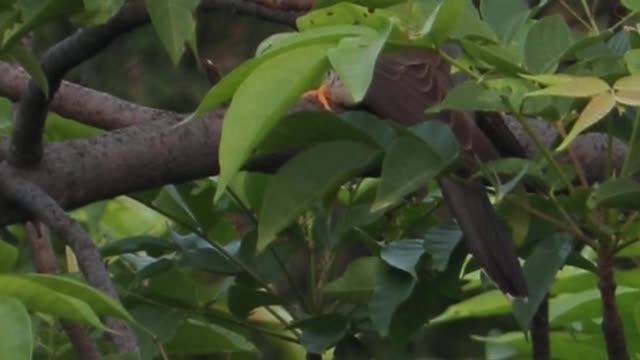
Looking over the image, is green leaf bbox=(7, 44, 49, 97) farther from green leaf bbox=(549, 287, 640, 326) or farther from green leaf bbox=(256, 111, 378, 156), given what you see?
green leaf bbox=(549, 287, 640, 326)

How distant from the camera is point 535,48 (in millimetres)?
1141

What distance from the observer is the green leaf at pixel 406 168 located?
3.74 feet

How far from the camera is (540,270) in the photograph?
4.14ft

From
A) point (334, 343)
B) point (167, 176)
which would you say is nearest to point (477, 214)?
point (334, 343)

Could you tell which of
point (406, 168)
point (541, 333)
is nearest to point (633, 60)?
point (406, 168)

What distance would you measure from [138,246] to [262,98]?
584 mm

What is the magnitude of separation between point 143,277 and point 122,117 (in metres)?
0.22

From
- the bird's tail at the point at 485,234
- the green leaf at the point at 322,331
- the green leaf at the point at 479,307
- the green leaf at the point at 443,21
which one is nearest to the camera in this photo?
the green leaf at the point at 443,21

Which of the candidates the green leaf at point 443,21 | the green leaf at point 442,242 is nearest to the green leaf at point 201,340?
the green leaf at point 442,242

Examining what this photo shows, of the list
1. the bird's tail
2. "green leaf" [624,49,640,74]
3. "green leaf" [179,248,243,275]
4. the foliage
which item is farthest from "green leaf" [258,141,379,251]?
"green leaf" [179,248,243,275]

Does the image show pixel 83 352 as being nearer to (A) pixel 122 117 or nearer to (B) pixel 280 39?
(B) pixel 280 39

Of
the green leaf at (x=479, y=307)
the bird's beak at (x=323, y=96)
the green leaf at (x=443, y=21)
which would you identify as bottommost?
the green leaf at (x=479, y=307)

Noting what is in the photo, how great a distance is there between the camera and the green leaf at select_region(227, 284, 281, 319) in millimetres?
1538

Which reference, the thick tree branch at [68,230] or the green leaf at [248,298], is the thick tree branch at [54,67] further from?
the green leaf at [248,298]
